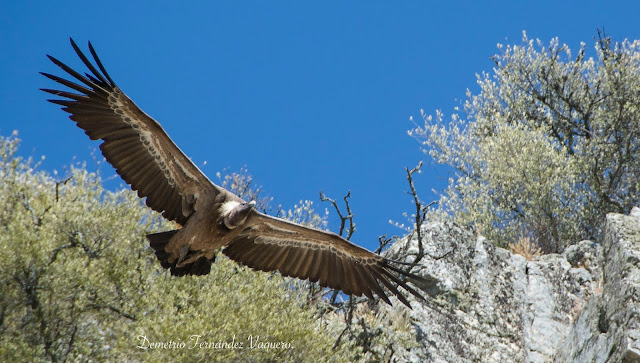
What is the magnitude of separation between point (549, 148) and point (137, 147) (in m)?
17.7

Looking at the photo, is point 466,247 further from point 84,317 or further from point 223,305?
point 84,317

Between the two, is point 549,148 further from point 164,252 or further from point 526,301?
point 164,252

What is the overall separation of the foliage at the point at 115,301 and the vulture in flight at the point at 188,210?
970 mm

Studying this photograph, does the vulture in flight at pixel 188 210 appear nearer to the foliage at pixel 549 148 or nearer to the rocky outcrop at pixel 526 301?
the rocky outcrop at pixel 526 301

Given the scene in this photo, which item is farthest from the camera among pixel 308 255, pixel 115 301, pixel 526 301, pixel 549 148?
pixel 549 148

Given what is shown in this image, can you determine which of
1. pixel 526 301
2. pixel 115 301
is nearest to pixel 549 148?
pixel 526 301

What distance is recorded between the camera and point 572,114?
2914 cm

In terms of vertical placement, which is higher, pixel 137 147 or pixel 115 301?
pixel 137 147

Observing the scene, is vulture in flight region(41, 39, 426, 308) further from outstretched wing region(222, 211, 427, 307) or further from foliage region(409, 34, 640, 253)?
foliage region(409, 34, 640, 253)

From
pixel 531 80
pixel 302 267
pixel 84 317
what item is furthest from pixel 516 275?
pixel 531 80

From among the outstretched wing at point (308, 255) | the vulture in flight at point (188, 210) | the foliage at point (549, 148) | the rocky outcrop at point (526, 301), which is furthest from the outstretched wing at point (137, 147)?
the foliage at point (549, 148)

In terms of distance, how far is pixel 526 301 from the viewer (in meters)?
17.1

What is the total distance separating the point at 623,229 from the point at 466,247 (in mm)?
4342

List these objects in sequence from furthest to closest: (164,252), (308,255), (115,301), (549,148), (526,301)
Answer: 1. (549,148)
2. (526,301)
3. (115,301)
4. (308,255)
5. (164,252)
